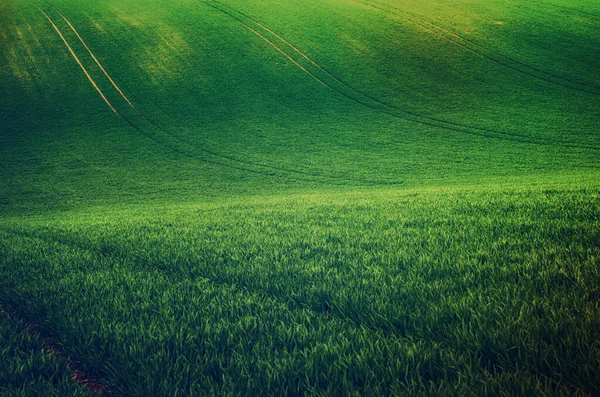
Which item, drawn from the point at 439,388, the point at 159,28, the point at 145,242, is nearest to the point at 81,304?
the point at 145,242

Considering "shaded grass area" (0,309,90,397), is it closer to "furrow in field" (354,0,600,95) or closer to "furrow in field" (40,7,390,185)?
"furrow in field" (40,7,390,185)

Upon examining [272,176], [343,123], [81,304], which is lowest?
[272,176]

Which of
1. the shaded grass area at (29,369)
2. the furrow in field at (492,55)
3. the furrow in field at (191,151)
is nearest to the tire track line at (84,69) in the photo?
the furrow in field at (191,151)

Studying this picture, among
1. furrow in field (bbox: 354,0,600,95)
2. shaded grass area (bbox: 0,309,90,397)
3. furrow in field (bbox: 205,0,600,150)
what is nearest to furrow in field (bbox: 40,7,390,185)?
furrow in field (bbox: 205,0,600,150)

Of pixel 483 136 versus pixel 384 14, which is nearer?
pixel 483 136

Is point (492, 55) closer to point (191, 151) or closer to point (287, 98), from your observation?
point (287, 98)

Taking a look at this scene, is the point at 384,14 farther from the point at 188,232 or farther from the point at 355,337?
the point at 355,337

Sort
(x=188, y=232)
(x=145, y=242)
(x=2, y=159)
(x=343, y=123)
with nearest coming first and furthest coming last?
(x=145, y=242), (x=188, y=232), (x=2, y=159), (x=343, y=123)

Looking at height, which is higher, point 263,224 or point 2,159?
point 263,224
